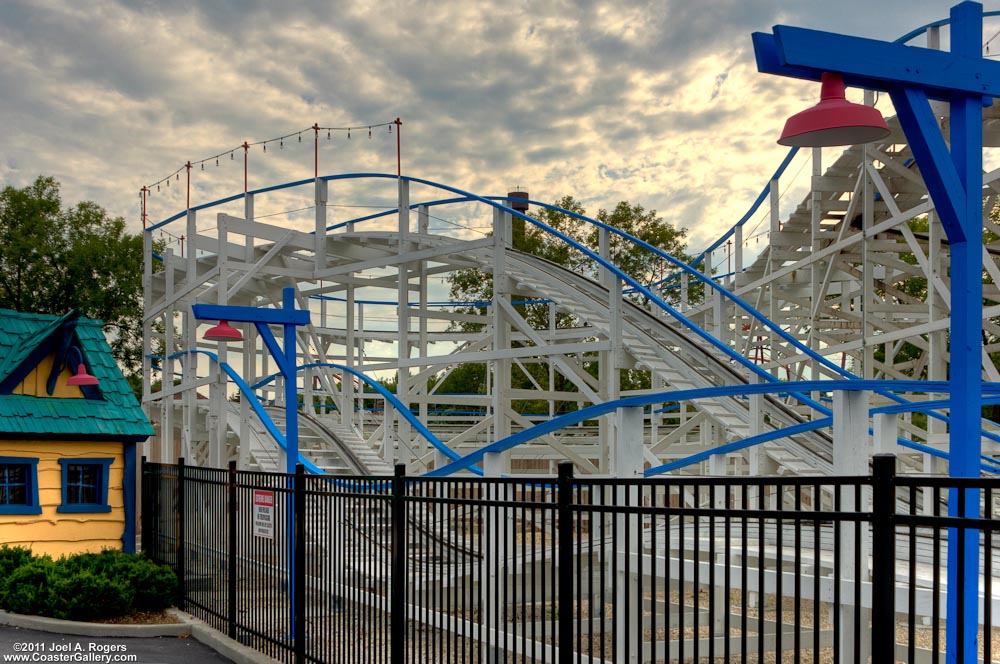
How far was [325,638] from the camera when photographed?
8.66 meters

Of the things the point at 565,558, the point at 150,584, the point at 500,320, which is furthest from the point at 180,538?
the point at 565,558

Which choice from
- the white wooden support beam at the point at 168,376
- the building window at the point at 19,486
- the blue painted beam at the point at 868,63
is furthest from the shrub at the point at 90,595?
the white wooden support beam at the point at 168,376

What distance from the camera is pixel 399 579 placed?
7.28 meters

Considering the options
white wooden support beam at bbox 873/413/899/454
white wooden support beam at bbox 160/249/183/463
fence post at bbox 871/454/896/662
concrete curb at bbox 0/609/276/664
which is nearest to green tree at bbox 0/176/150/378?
white wooden support beam at bbox 160/249/183/463

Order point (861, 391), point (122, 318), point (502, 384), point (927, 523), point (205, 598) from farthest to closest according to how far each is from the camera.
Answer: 1. point (122, 318)
2. point (502, 384)
3. point (205, 598)
4. point (861, 391)
5. point (927, 523)

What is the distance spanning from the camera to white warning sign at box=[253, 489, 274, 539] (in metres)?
9.57

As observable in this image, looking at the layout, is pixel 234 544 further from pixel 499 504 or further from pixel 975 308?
pixel 975 308

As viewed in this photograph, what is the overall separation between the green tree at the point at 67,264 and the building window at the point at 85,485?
20334 millimetres

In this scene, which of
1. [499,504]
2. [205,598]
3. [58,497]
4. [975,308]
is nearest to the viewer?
[975,308]

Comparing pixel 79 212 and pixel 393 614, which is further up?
pixel 79 212

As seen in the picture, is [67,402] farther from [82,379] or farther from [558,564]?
[558,564]

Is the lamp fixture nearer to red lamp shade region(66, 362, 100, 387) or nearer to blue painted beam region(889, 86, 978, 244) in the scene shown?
red lamp shade region(66, 362, 100, 387)

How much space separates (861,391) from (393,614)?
3.75 meters

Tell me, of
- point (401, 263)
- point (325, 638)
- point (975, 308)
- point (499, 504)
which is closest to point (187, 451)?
point (401, 263)
